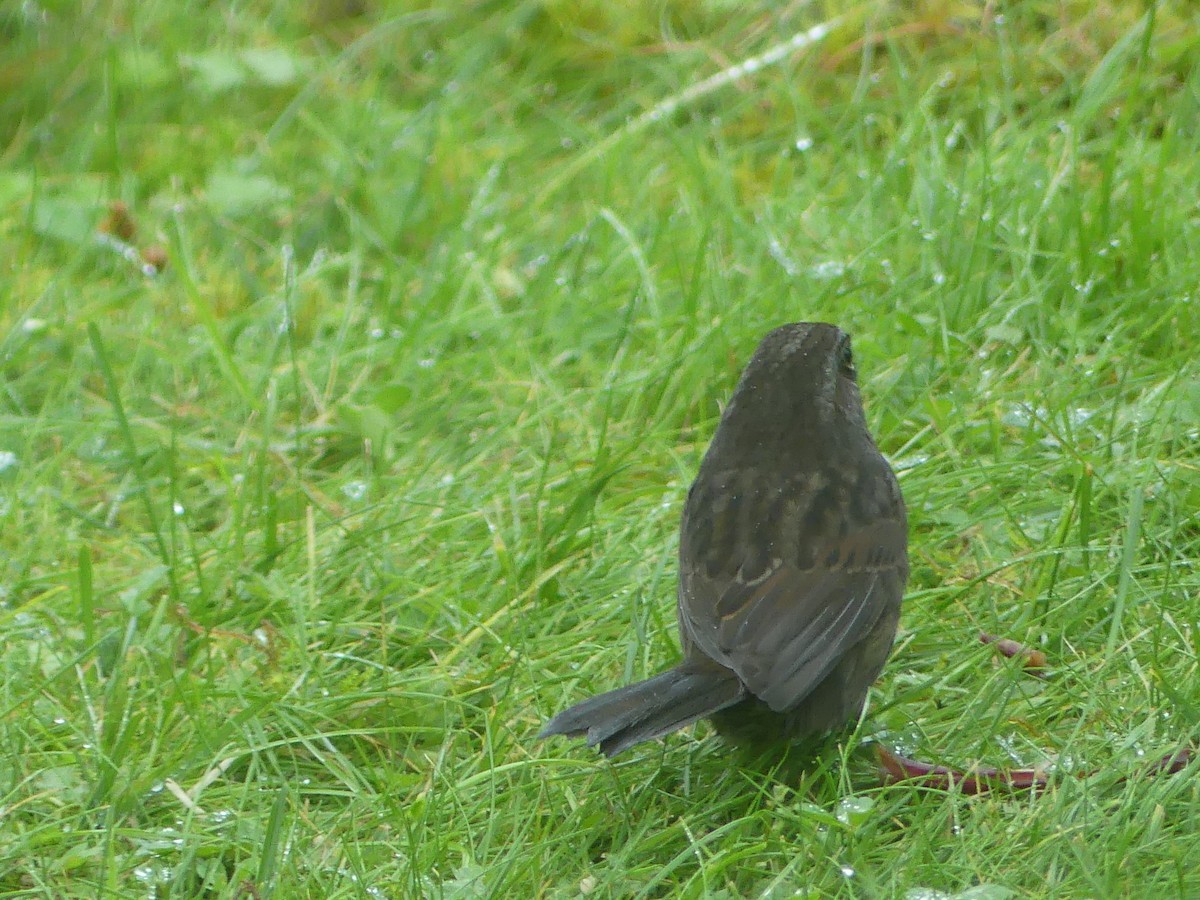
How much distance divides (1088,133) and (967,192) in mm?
621

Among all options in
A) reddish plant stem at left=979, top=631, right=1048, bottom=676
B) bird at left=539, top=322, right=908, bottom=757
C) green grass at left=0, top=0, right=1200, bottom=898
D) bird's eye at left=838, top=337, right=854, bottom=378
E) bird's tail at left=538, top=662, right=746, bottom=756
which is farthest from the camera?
bird's eye at left=838, top=337, right=854, bottom=378

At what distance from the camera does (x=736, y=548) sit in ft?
10.6

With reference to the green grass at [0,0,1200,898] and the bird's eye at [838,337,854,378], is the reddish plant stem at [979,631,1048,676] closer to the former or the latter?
the green grass at [0,0,1200,898]

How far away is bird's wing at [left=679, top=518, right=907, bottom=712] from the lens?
9.57 feet

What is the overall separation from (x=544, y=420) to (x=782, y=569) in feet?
4.20

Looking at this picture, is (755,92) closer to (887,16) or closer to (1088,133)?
(887,16)

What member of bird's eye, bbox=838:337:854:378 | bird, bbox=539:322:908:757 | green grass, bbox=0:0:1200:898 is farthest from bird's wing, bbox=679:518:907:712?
bird's eye, bbox=838:337:854:378

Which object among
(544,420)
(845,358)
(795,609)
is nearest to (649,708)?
(795,609)

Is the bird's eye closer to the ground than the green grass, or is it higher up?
higher up

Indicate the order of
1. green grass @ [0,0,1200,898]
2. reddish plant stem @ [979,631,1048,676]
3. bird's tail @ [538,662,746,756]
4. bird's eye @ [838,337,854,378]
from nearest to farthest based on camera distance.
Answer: bird's tail @ [538,662,746,756] < green grass @ [0,0,1200,898] < reddish plant stem @ [979,631,1048,676] < bird's eye @ [838,337,854,378]

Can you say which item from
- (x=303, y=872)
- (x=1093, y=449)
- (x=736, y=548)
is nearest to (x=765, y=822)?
(x=736, y=548)

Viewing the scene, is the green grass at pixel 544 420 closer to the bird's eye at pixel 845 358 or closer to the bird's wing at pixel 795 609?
the bird's wing at pixel 795 609

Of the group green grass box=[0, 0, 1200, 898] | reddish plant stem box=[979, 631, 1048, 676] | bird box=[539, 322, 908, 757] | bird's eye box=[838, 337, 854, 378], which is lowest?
reddish plant stem box=[979, 631, 1048, 676]

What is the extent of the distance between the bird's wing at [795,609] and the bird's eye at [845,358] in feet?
1.55
